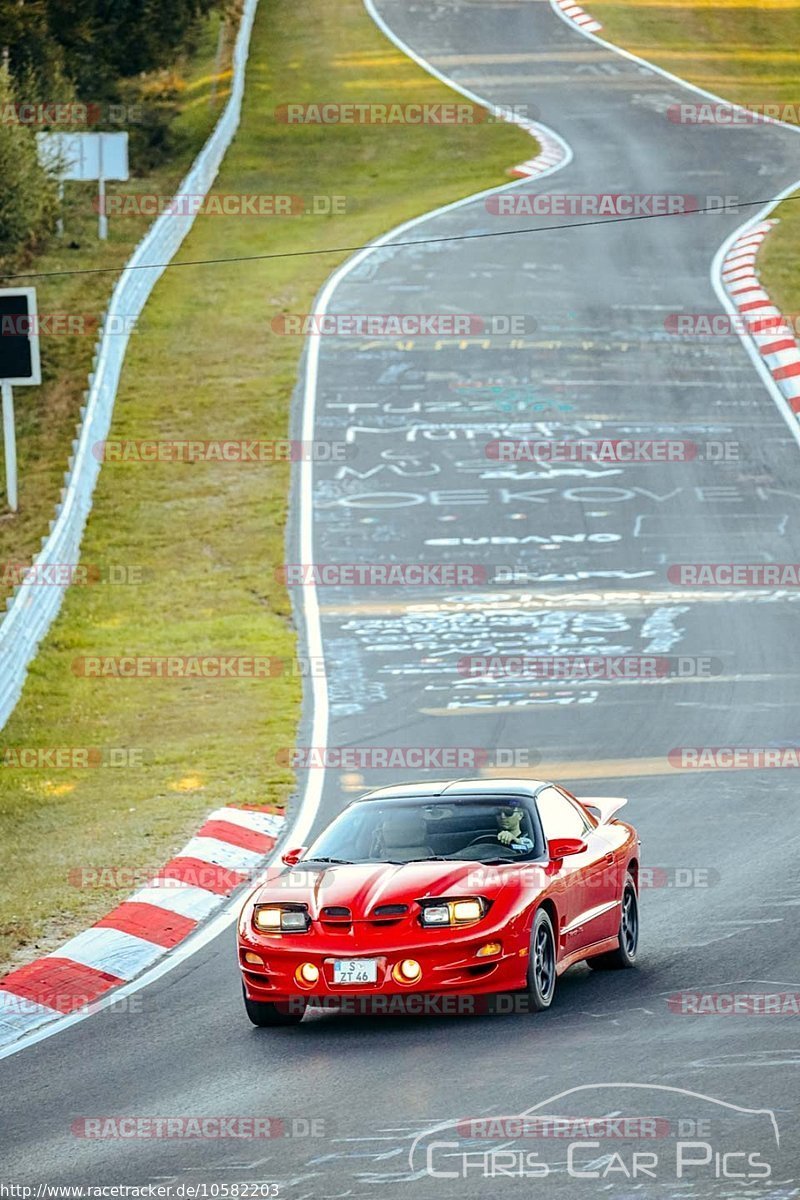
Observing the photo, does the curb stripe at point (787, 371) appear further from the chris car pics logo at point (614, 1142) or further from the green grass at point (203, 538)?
the chris car pics logo at point (614, 1142)

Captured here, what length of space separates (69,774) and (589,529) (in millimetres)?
10040

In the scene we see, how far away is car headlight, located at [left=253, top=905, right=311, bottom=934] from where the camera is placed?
10180 millimetres

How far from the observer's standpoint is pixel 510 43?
205ft

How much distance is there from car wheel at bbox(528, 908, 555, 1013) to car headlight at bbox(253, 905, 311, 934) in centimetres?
123

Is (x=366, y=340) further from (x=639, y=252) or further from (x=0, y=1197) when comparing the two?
(x=0, y=1197)

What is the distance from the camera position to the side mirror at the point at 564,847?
1078 cm

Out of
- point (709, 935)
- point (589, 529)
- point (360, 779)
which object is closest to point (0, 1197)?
point (709, 935)
